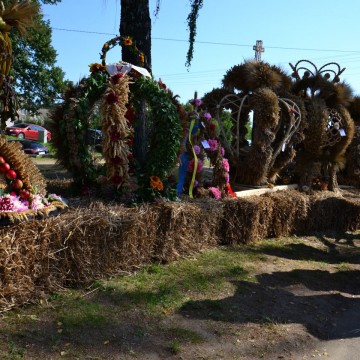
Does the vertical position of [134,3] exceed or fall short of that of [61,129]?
it exceeds it

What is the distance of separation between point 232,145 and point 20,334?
22.0ft

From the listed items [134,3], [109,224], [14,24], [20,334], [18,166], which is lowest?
[20,334]

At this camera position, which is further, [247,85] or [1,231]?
[247,85]

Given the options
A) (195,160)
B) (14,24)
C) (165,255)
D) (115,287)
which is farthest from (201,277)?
(14,24)

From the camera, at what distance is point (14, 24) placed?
187 inches

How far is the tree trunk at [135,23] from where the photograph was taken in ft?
24.1

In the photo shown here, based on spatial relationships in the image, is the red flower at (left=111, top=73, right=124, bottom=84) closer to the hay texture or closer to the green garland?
the green garland

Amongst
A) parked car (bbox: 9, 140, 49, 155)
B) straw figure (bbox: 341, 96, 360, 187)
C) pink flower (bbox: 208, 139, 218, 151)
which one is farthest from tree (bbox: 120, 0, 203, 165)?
parked car (bbox: 9, 140, 49, 155)

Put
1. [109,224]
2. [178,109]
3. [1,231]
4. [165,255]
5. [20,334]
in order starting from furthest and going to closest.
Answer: [178,109] → [165,255] → [109,224] → [1,231] → [20,334]

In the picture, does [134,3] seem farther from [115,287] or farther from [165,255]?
[115,287]

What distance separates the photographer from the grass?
3.67 m

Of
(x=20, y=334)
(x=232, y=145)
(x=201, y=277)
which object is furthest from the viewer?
(x=232, y=145)

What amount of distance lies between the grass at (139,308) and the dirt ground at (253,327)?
0.01 meters

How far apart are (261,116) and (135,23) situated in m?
2.72
